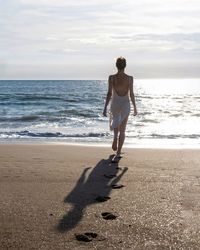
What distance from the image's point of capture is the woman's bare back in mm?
6980

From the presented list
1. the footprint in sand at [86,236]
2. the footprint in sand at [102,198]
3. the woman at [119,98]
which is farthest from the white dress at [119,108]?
the footprint in sand at [86,236]

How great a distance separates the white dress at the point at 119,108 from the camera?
7125mm

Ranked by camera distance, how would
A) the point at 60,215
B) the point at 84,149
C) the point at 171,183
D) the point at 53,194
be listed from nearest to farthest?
the point at 60,215 → the point at 53,194 → the point at 171,183 → the point at 84,149

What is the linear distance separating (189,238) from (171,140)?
7.49 m

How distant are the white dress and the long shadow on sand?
0.72 m

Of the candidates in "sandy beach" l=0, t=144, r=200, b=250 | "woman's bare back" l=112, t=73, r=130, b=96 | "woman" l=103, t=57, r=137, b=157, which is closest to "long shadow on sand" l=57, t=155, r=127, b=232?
"sandy beach" l=0, t=144, r=200, b=250

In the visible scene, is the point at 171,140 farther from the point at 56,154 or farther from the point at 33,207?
the point at 33,207

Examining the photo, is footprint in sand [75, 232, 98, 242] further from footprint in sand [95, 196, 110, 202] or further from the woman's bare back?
the woman's bare back

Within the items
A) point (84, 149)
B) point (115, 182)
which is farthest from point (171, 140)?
point (115, 182)

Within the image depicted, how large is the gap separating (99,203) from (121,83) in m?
3.07

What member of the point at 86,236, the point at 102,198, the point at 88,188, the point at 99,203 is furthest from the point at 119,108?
the point at 86,236

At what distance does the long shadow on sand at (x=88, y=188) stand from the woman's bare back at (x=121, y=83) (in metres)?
1.10

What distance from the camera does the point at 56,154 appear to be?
298 inches

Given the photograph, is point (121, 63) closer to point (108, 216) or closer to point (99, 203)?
point (99, 203)
